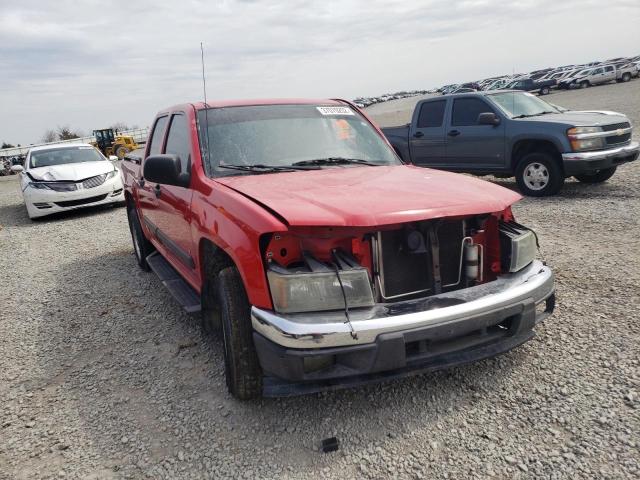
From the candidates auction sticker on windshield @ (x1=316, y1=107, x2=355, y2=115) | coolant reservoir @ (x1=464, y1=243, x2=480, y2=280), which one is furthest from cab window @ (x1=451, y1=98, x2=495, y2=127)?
coolant reservoir @ (x1=464, y1=243, x2=480, y2=280)

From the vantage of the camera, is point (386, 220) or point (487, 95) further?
point (487, 95)

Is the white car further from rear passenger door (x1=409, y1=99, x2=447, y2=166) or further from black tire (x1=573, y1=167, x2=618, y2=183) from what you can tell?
black tire (x1=573, y1=167, x2=618, y2=183)

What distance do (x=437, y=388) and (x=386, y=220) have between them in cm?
113

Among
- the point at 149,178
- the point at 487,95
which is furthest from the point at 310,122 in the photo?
the point at 487,95

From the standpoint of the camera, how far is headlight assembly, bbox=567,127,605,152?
24.6 ft

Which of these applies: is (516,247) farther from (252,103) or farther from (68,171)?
(68,171)

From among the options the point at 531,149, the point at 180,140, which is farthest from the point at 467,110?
the point at 180,140

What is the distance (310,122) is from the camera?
3.86m

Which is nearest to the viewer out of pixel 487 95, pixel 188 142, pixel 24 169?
pixel 188 142

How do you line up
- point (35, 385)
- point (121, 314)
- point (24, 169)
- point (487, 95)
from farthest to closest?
point (24, 169)
point (487, 95)
point (121, 314)
point (35, 385)

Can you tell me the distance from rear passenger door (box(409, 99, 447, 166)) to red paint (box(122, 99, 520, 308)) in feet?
19.9

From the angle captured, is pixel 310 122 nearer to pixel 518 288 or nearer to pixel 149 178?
pixel 149 178

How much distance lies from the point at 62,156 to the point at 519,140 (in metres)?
9.39

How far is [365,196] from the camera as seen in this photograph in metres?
2.71
